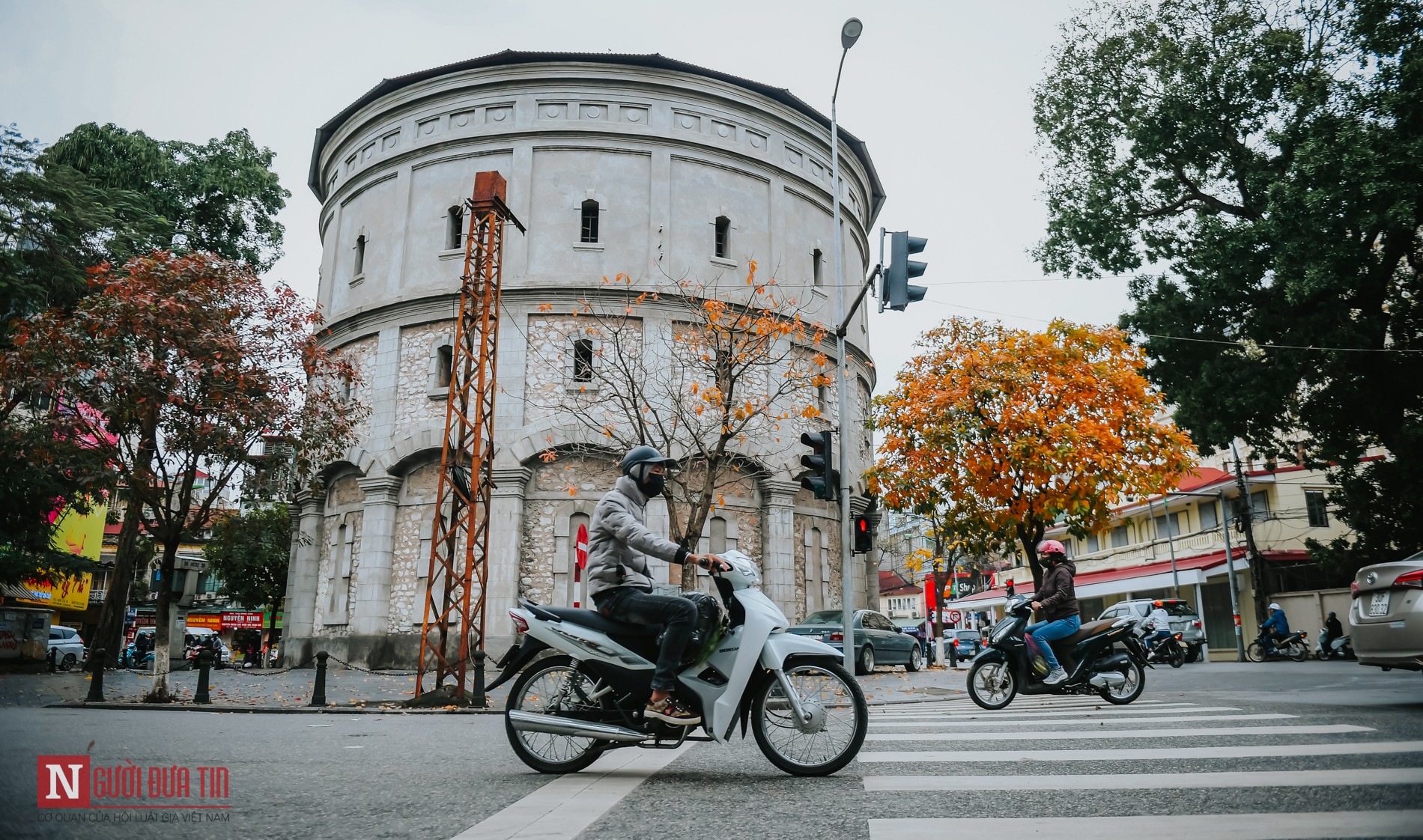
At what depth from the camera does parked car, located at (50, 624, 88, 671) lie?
31172 millimetres

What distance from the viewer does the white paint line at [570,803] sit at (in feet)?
11.6

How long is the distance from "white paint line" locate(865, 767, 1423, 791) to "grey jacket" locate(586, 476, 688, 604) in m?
1.72

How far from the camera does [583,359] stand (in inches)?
951

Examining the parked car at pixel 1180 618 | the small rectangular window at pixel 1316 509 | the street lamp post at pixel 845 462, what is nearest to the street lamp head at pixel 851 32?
the street lamp post at pixel 845 462

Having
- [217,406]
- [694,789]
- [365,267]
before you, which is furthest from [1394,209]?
[365,267]

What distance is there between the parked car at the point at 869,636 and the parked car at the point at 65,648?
25491mm

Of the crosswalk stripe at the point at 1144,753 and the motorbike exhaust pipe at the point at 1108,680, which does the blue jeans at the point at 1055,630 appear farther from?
the crosswalk stripe at the point at 1144,753

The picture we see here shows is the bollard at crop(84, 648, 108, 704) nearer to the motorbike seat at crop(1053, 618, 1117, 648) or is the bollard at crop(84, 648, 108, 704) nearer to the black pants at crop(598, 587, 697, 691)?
the black pants at crop(598, 587, 697, 691)

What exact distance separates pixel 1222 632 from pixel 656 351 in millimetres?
28399

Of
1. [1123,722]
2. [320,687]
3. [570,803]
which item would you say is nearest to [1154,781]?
[570,803]

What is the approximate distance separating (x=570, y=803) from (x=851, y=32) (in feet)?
51.1

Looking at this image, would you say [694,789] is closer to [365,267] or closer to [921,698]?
[921,698]

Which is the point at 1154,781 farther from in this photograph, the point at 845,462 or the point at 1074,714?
the point at 845,462

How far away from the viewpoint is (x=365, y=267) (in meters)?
26.8
